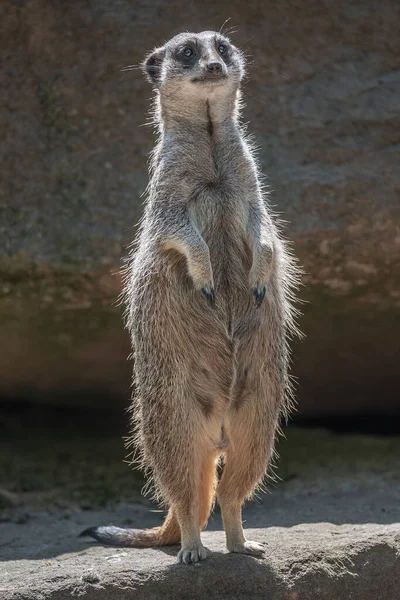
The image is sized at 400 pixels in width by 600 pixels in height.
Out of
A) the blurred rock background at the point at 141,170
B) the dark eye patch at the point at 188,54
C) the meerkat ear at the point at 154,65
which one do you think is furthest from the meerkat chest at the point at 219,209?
the blurred rock background at the point at 141,170

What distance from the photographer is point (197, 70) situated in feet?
14.2

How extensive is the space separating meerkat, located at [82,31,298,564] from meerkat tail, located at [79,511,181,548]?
83 mm

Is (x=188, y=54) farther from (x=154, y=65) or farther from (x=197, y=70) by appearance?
(x=154, y=65)

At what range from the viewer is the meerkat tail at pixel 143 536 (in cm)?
452

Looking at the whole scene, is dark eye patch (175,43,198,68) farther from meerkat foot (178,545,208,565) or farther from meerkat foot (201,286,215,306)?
meerkat foot (178,545,208,565)

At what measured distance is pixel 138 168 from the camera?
6109 millimetres

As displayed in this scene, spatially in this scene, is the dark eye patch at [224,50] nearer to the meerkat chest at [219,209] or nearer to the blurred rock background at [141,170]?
the meerkat chest at [219,209]

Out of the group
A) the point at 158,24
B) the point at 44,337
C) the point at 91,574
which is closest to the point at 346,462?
the point at 44,337

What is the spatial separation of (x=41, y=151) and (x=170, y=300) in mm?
2222

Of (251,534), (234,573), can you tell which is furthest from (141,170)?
(234,573)

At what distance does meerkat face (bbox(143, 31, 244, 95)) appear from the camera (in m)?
4.28

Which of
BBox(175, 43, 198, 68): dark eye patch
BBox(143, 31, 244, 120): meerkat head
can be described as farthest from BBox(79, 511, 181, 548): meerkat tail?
BBox(175, 43, 198, 68): dark eye patch

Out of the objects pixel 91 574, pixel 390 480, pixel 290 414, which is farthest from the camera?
pixel 290 414

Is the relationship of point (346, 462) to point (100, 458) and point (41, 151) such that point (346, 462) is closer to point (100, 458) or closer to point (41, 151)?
point (100, 458)
